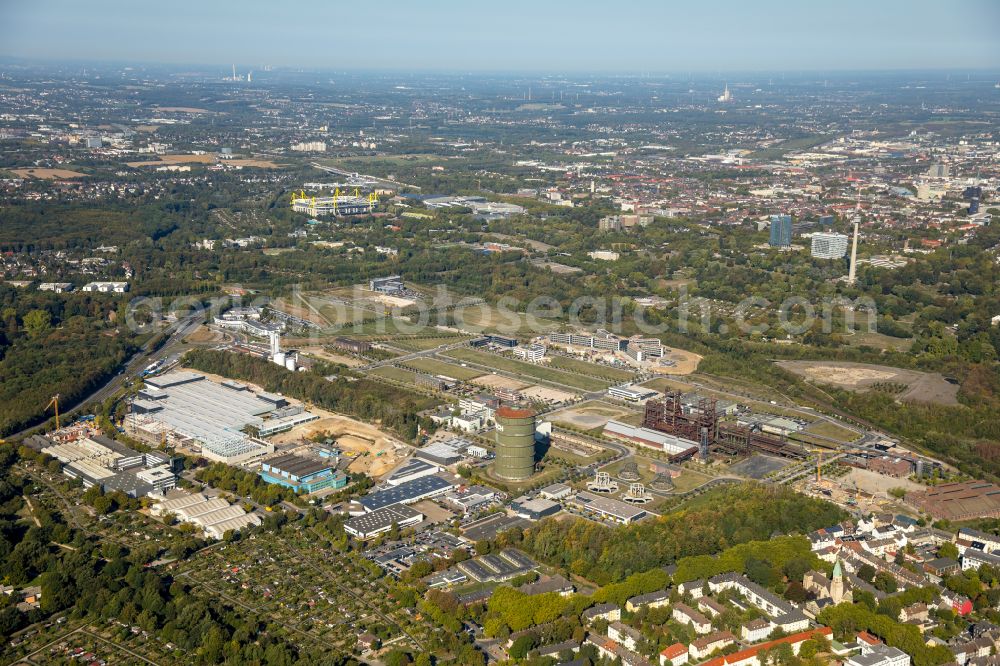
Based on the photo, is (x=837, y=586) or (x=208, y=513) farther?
(x=208, y=513)

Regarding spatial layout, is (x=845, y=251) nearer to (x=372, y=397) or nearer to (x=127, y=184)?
(x=372, y=397)

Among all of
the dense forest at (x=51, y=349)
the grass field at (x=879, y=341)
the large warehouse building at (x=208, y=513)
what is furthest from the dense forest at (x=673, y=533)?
the dense forest at (x=51, y=349)

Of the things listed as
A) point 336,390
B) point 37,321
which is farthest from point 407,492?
point 37,321

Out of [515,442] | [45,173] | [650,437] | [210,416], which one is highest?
[45,173]

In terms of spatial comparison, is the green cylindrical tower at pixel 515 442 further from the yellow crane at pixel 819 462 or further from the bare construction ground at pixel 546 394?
the yellow crane at pixel 819 462

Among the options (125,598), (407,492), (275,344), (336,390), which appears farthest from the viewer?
(275,344)

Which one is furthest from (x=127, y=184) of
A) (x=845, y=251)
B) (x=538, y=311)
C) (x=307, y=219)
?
(x=845, y=251)

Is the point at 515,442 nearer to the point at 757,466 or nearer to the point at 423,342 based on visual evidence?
the point at 757,466

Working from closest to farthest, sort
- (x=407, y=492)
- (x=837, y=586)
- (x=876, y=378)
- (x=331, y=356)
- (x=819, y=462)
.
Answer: (x=837, y=586), (x=407, y=492), (x=819, y=462), (x=876, y=378), (x=331, y=356)
